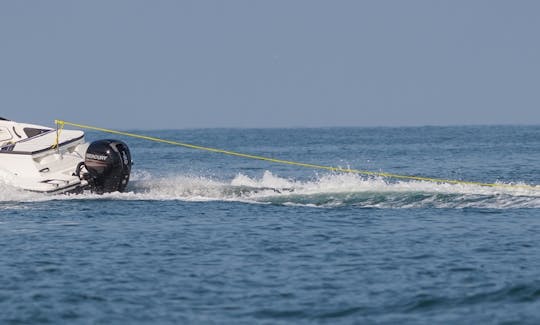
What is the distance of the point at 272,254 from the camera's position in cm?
1559

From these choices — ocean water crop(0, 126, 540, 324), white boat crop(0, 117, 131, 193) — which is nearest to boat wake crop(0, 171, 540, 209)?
ocean water crop(0, 126, 540, 324)

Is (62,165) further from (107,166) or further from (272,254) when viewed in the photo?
(272,254)

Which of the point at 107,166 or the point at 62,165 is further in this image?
the point at 62,165

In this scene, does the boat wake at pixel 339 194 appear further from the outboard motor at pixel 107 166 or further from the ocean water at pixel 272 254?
the outboard motor at pixel 107 166

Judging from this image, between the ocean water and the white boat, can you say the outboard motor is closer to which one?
the white boat

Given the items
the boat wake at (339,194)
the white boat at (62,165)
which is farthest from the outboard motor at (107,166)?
the boat wake at (339,194)

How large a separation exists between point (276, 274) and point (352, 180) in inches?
386

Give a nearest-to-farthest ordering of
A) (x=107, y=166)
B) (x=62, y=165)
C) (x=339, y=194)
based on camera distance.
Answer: (x=339, y=194), (x=107, y=166), (x=62, y=165)

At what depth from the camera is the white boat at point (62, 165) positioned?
22.3 m

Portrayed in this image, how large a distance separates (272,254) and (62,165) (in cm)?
923

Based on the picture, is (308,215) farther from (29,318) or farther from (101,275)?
(29,318)

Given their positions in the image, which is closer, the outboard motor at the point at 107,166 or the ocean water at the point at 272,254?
the ocean water at the point at 272,254

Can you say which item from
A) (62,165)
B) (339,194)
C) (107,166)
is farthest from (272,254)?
(62,165)

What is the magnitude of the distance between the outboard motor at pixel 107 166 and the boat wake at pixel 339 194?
269mm
